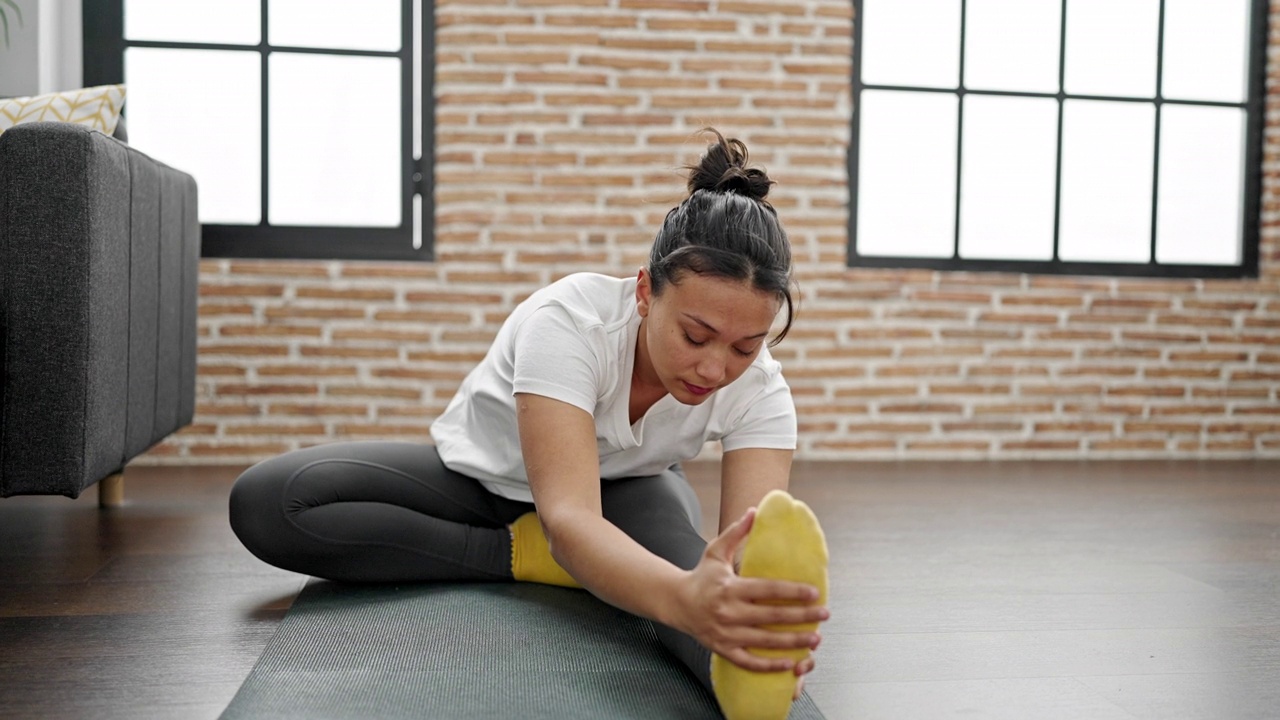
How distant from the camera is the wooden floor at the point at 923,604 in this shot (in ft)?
3.93

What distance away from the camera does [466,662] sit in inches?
50.0

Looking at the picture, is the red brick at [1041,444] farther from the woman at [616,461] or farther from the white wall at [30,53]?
the white wall at [30,53]

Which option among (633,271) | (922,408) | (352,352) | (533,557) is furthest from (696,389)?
(922,408)

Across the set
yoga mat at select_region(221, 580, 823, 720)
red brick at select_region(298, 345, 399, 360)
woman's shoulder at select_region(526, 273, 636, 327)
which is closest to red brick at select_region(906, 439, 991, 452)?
red brick at select_region(298, 345, 399, 360)

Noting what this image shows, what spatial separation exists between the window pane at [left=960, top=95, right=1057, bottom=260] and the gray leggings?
2210 millimetres

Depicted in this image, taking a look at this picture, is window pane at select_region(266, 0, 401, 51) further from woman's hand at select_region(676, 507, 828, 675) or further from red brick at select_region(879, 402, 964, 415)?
woman's hand at select_region(676, 507, 828, 675)

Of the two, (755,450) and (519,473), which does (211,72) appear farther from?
(755,450)

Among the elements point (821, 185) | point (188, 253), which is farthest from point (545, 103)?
point (188, 253)

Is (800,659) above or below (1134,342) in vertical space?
below

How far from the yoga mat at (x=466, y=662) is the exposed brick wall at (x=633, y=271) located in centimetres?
156

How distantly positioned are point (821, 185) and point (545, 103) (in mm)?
883

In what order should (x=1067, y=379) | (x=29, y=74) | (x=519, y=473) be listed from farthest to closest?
(x=1067, y=379) → (x=29, y=74) → (x=519, y=473)

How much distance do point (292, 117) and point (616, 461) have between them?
212 cm

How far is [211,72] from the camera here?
3.14 meters
